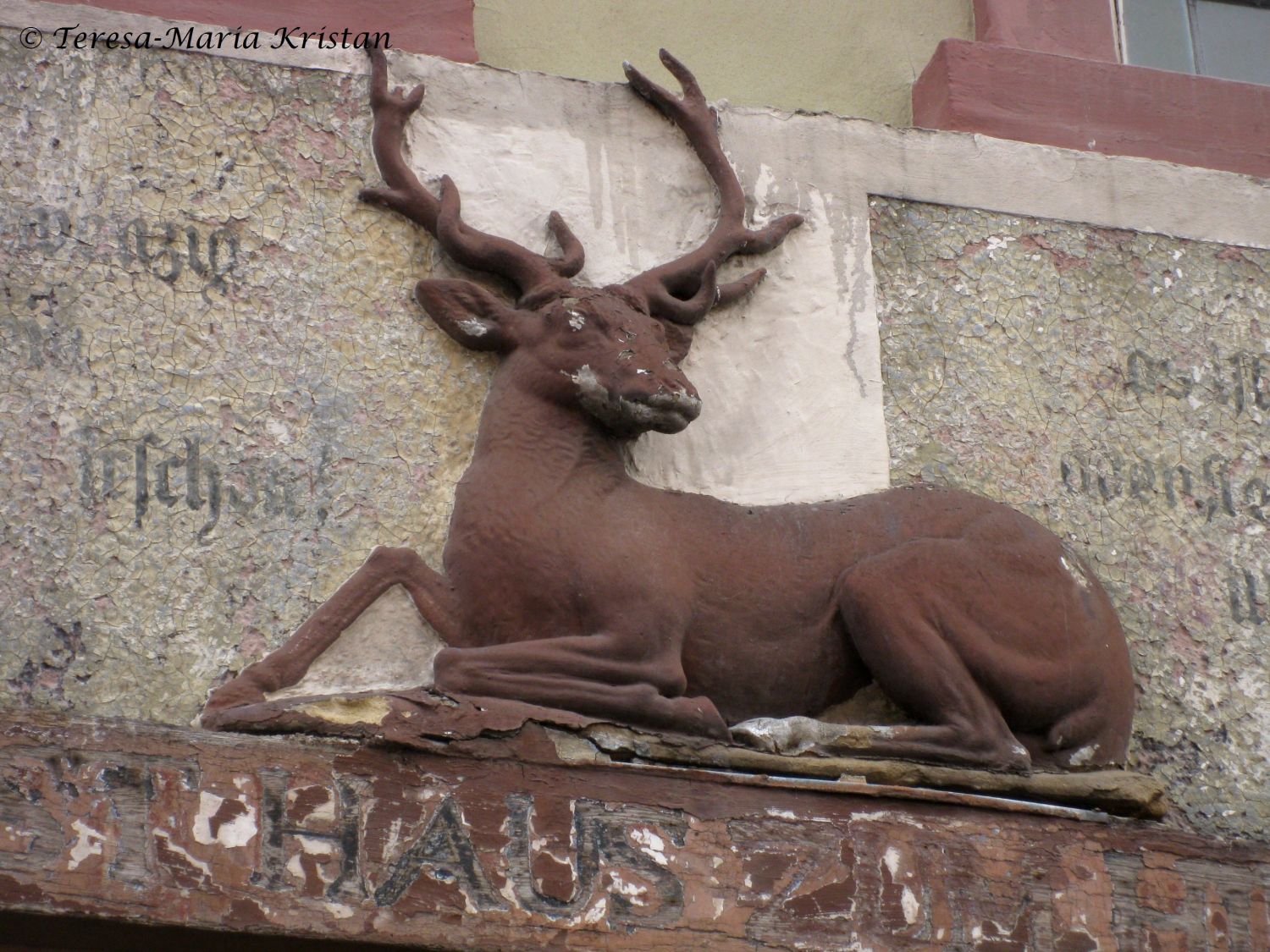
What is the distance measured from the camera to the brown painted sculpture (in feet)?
14.7

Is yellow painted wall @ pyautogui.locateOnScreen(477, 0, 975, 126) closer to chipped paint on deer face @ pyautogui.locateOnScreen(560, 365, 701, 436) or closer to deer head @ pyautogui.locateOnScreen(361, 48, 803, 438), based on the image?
deer head @ pyautogui.locateOnScreen(361, 48, 803, 438)

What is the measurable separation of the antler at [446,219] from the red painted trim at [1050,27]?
1413 millimetres

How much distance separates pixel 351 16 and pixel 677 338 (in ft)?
3.50

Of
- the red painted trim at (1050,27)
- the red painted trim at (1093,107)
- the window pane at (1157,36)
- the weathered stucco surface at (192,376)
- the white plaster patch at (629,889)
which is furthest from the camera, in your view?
the window pane at (1157,36)

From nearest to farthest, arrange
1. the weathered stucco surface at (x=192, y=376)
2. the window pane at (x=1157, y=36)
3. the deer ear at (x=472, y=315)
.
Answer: the weathered stucco surface at (x=192, y=376), the deer ear at (x=472, y=315), the window pane at (x=1157, y=36)

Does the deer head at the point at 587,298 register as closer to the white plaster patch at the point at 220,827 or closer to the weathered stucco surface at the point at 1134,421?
the weathered stucco surface at the point at 1134,421

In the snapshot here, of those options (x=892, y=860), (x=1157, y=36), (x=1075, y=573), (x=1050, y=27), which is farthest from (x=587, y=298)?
(x=1157, y=36)

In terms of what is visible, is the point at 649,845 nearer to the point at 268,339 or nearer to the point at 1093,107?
the point at 268,339

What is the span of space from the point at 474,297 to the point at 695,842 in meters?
1.26

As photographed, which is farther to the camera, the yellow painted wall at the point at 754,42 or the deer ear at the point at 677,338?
the yellow painted wall at the point at 754,42

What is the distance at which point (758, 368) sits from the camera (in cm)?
505

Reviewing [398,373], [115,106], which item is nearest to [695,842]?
[398,373]

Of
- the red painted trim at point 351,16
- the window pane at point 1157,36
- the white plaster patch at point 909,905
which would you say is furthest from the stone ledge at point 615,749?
the window pane at point 1157,36

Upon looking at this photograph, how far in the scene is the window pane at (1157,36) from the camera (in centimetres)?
595
